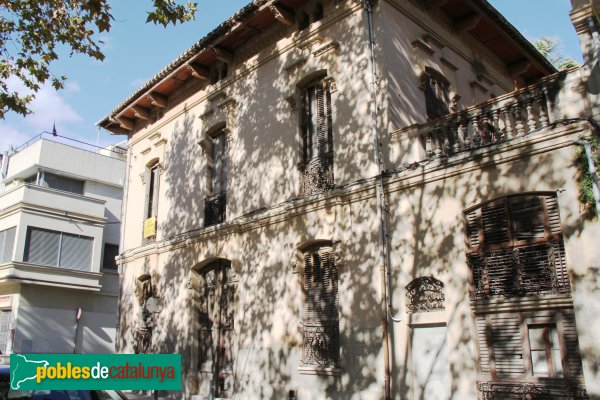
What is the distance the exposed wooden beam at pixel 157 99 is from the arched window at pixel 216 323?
559 cm

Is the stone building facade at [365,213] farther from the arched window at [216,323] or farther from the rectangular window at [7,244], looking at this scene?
the rectangular window at [7,244]

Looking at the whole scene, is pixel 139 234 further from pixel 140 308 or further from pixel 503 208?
pixel 503 208

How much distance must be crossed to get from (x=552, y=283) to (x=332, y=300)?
4244 mm

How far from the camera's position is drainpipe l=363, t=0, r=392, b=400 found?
370 inches

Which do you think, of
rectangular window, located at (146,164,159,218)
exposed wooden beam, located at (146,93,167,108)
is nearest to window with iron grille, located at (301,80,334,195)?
exposed wooden beam, located at (146,93,167,108)

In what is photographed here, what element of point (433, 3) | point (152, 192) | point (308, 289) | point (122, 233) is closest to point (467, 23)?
point (433, 3)

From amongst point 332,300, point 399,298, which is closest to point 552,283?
point 399,298

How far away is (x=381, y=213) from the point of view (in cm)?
1005

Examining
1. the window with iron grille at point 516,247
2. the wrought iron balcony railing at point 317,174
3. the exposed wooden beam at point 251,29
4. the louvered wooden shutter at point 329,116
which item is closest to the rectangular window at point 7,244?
the exposed wooden beam at point 251,29

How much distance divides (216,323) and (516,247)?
763 centimetres

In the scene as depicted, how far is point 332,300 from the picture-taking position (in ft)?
35.8

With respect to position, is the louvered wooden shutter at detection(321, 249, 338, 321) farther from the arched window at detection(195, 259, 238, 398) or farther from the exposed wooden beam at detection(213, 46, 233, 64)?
the exposed wooden beam at detection(213, 46, 233, 64)

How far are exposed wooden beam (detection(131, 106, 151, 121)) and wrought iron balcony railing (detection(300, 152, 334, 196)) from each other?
25.5 feet

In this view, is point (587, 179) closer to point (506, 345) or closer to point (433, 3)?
point (506, 345)
